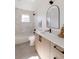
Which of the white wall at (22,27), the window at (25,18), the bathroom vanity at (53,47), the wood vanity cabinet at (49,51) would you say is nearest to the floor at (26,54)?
the wood vanity cabinet at (49,51)

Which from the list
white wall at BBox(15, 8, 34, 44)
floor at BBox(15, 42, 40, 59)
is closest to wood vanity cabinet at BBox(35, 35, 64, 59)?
floor at BBox(15, 42, 40, 59)

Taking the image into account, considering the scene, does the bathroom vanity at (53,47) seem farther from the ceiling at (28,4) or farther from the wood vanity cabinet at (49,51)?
the ceiling at (28,4)

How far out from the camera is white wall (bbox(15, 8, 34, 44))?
546 centimetres

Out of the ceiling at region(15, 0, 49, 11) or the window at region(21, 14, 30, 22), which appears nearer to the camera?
the ceiling at region(15, 0, 49, 11)

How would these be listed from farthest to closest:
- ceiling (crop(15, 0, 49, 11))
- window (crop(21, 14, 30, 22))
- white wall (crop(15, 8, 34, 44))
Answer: window (crop(21, 14, 30, 22)) → white wall (crop(15, 8, 34, 44)) → ceiling (crop(15, 0, 49, 11))

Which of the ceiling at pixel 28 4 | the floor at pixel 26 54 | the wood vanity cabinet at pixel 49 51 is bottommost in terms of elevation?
the floor at pixel 26 54

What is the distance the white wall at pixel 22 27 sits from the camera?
17.9 feet

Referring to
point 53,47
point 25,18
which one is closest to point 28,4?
point 25,18

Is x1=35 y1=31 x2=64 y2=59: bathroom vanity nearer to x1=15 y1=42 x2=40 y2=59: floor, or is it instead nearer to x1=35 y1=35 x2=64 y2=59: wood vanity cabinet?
x1=35 y1=35 x2=64 y2=59: wood vanity cabinet

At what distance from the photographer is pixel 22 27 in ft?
18.7
